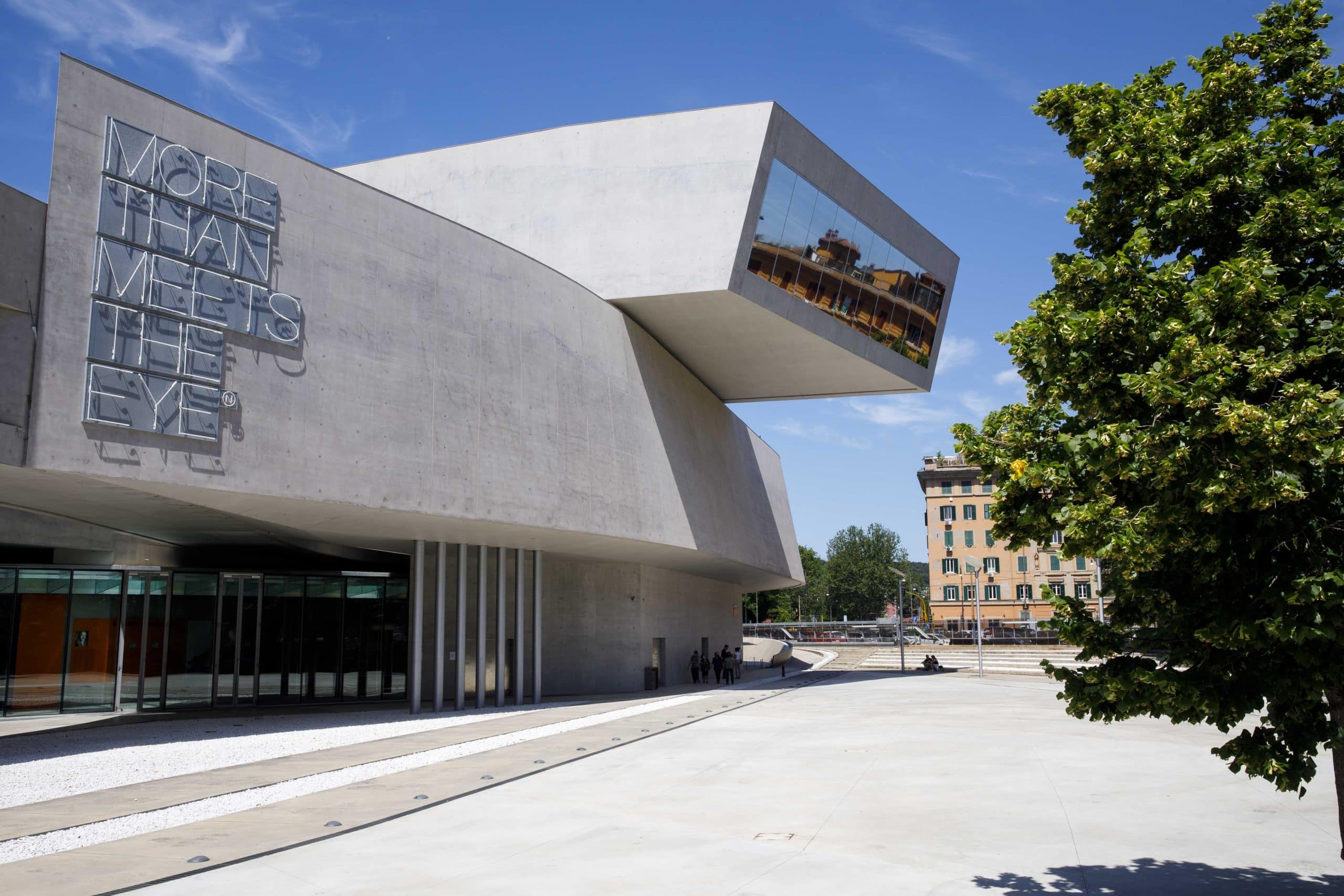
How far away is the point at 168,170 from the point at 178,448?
16.7 ft

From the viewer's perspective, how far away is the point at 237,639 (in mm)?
27484

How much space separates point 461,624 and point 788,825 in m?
17.0

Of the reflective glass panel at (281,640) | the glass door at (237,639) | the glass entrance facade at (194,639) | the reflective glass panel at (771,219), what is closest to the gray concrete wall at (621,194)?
the reflective glass panel at (771,219)

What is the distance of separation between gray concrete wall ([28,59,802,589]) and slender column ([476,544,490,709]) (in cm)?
98

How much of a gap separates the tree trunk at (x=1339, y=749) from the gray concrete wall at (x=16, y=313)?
1695cm

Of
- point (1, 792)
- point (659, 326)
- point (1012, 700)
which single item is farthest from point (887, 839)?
point (659, 326)

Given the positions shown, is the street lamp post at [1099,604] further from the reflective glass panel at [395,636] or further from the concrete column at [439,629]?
the reflective glass panel at [395,636]

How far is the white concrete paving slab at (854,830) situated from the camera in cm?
894

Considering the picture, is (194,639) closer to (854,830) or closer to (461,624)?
(461,624)

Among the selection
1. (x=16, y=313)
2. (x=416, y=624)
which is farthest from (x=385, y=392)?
(x=416, y=624)

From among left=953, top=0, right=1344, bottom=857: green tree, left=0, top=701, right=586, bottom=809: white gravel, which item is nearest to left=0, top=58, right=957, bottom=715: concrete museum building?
left=0, top=701, right=586, bottom=809: white gravel

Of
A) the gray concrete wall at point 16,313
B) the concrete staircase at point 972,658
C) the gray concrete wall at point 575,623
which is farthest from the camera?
the concrete staircase at point 972,658

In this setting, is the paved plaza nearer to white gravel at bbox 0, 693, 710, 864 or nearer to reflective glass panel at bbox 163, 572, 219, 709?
white gravel at bbox 0, 693, 710, 864

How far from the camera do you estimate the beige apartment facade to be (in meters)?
89.0
